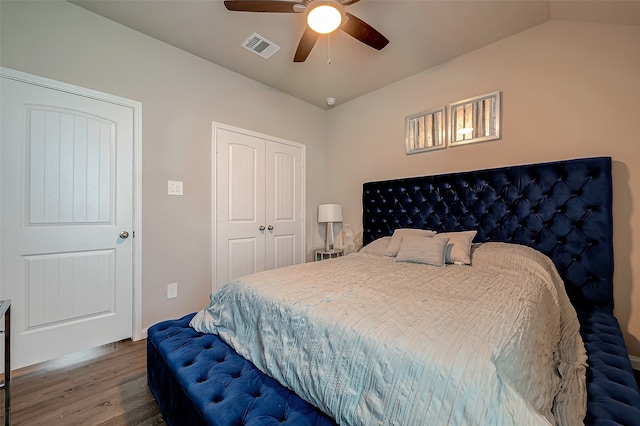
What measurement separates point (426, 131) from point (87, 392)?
11.5 feet

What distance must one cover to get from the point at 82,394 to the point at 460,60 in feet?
13.2

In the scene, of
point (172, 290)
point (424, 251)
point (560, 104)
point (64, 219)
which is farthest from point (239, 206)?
point (560, 104)

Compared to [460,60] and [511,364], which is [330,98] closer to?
→ [460,60]

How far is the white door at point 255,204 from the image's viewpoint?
9.32ft

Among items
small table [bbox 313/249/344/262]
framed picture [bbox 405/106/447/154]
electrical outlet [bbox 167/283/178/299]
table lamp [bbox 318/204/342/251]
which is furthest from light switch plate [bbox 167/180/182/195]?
framed picture [bbox 405/106/447/154]

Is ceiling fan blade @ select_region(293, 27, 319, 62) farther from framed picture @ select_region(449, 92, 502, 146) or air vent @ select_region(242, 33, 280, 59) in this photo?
framed picture @ select_region(449, 92, 502, 146)

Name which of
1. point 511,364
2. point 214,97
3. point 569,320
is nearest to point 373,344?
point 511,364

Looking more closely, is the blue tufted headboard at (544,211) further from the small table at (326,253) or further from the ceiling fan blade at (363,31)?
the ceiling fan blade at (363,31)

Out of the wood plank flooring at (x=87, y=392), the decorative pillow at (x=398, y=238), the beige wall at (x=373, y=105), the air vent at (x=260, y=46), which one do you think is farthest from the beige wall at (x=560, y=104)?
the air vent at (x=260, y=46)

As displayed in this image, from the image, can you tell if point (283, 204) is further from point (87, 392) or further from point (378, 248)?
point (87, 392)

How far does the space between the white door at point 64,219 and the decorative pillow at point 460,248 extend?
272 cm

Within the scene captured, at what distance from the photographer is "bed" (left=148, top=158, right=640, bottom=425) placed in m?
Answer: 0.80

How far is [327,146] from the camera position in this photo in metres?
3.97

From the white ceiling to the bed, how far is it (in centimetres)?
119
